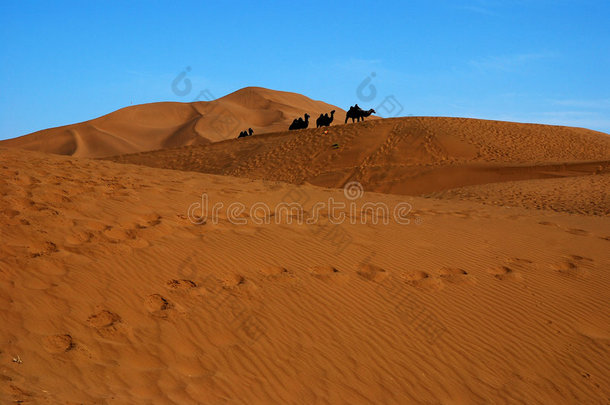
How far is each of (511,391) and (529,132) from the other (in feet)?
88.1

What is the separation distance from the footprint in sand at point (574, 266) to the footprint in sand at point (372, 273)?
267 cm

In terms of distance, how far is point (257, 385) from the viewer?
3816 millimetres

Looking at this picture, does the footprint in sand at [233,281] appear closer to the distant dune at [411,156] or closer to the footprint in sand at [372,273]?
the footprint in sand at [372,273]

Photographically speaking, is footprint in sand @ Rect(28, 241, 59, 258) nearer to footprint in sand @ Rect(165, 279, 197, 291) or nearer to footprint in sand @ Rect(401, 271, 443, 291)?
footprint in sand @ Rect(165, 279, 197, 291)

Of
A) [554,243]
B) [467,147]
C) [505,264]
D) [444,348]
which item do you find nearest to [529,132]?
[467,147]

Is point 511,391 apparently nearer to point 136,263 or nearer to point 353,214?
point 136,263

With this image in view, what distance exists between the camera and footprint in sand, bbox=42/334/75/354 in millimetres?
3725

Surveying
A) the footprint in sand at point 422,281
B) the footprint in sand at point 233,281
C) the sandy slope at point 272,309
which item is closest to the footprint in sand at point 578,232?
the sandy slope at point 272,309

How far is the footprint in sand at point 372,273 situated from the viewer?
613cm

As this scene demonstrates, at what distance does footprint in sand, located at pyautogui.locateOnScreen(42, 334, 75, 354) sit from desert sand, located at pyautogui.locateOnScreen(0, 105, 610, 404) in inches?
0.5

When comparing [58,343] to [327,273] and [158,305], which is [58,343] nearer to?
[158,305]

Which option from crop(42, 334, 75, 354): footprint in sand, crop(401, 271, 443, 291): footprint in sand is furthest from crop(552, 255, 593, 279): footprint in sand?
crop(42, 334, 75, 354): footprint in sand

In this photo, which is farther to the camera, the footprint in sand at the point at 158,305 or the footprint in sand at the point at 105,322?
the footprint in sand at the point at 158,305

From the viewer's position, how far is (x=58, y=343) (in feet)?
12.5
